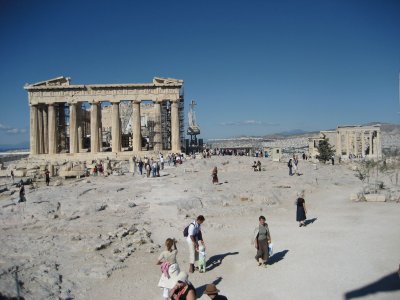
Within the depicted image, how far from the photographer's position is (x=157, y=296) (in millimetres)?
9328


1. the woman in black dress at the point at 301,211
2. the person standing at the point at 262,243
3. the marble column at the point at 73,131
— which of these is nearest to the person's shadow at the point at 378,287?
the person standing at the point at 262,243

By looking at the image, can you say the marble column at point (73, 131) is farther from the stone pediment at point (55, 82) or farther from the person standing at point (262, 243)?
the person standing at point (262, 243)

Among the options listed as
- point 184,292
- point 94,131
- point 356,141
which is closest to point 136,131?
point 94,131

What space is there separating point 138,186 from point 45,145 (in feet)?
87.6

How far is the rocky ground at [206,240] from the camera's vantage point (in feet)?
31.2

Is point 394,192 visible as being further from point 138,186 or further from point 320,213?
point 138,186

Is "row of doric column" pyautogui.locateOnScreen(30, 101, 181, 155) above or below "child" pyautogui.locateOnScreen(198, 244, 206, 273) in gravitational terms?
above

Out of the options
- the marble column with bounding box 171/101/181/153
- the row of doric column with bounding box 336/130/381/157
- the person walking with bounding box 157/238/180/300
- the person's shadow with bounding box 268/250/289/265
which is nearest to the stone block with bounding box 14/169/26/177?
the marble column with bounding box 171/101/181/153

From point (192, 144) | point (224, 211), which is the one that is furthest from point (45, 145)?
point (224, 211)

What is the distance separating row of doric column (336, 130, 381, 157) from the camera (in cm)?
5725

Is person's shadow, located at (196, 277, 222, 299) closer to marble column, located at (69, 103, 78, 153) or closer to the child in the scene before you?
the child

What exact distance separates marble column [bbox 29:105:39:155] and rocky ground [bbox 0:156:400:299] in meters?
22.0

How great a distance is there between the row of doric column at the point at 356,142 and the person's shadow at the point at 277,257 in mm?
47931

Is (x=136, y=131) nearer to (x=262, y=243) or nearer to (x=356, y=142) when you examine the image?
(x=356, y=142)
